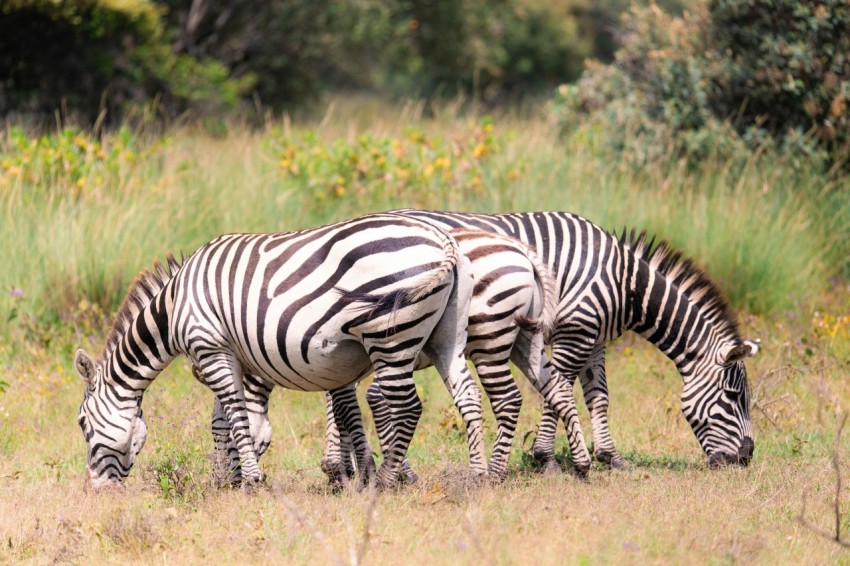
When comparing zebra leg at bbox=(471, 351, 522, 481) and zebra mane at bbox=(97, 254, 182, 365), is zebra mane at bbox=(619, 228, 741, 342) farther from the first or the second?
zebra mane at bbox=(97, 254, 182, 365)

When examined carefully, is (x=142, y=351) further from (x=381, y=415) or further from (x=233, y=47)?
(x=233, y=47)

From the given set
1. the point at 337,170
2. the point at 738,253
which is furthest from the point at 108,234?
the point at 738,253

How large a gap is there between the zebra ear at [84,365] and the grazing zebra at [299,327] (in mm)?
10

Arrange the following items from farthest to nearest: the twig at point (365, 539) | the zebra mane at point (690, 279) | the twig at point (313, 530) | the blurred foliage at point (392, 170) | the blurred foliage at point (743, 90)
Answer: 1. the blurred foliage at point (743, 90)
2. the blurred foliage at point (392, 170)
3. the zebra mane at point (690, 279)
4. the twig at point (313, 530)
5. the twig at point (365, 539)

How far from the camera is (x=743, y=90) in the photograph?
1183 cm

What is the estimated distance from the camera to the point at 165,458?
265 inches

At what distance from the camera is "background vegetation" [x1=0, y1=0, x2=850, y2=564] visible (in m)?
5.34

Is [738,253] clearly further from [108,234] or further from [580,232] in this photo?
[108,234]

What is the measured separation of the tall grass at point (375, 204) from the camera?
9.55m

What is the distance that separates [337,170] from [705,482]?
19.8ft

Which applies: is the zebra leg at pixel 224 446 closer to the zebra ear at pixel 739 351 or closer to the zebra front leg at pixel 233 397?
the zebra front leg at pixel 233 397

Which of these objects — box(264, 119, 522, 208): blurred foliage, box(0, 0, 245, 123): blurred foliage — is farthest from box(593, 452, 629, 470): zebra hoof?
box(0, 0, 245, 123): blurred foliage

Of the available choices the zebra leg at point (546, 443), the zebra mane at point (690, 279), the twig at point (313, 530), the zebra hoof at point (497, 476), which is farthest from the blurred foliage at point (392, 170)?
the twig at point (313, 530)

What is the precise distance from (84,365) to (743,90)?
8288 mm
